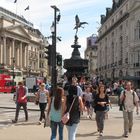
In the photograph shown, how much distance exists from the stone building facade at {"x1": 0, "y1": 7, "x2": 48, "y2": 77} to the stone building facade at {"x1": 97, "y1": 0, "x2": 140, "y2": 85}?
23263mm

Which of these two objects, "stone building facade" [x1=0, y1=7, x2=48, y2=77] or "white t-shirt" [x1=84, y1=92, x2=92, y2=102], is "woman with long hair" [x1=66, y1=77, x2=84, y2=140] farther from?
"stone building facade" [x1=0, y1=7, x2=48, y2=77]

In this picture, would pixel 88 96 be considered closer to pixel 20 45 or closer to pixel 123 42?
pixel 123 42

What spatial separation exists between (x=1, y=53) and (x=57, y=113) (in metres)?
119

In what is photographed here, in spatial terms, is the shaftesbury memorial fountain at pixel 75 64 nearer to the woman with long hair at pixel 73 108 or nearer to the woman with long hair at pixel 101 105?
the woman with long hair at pixel 101 105

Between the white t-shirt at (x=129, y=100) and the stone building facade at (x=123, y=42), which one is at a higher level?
the stone building facade at (x=123, y=42)

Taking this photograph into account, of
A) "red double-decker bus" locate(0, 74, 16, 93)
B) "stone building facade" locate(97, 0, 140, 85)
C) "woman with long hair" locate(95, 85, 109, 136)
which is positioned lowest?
"woman with long hair" locate(95, 85, 109, 136)

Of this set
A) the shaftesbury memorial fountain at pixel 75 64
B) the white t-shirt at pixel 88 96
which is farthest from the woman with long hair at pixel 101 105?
the shaftesbury memorial fountain at pixel 75 64

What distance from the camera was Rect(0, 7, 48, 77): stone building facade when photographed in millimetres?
132000

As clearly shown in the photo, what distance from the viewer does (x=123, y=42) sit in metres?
96.6

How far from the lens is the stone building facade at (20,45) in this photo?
433 ft

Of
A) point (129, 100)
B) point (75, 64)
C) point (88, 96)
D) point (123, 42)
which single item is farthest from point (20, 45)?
point (129, 100)

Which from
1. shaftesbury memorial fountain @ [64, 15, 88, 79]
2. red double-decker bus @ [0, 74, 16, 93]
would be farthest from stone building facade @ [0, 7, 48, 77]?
shaftesbury memorial fountain @ [64, 15, 88, 79]

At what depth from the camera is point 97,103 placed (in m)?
16.1

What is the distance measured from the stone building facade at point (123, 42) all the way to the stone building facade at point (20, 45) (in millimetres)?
23263
